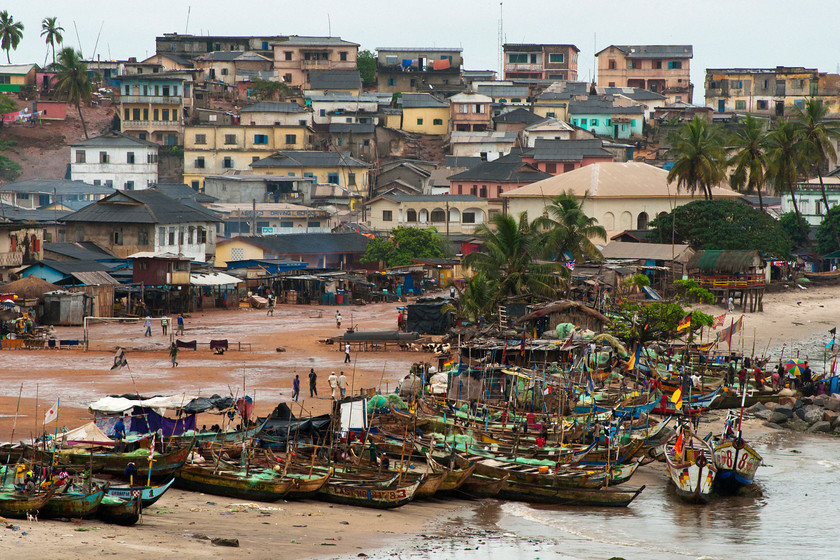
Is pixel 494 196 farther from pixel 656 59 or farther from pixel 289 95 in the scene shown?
pixel 656 59

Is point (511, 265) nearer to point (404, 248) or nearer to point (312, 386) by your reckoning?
point (312, 386)

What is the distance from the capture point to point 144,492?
22.9m

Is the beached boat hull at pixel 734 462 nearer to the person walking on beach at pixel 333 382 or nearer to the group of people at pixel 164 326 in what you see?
the person walking on beach at pixel 333 382

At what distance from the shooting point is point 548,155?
96938mm

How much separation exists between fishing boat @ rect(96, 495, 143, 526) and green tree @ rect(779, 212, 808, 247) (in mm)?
66500

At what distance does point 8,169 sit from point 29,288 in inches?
2224

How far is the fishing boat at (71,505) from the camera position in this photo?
71.8 ft

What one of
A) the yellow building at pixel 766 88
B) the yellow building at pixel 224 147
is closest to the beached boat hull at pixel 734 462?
the yellow building at pixel 224 147

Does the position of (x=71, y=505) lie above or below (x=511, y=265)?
below

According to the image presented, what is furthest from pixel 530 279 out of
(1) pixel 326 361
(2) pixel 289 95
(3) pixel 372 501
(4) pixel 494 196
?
(2) pixel 289 95

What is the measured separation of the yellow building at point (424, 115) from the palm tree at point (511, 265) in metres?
63.8

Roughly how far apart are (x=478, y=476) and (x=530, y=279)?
20960 mm

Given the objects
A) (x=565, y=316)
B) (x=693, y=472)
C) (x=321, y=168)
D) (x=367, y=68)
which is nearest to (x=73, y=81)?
(x=321, y=168)

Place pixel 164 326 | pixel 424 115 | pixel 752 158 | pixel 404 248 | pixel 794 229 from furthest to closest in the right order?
pixel 424 115, pixel 794 229, pixel 404 248, pixel 752 158, pixel 164 326
